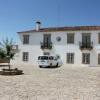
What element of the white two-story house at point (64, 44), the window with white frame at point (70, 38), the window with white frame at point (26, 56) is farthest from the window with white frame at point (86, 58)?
the window with white frame at point (26, 56)

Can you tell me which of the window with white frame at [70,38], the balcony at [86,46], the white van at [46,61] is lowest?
the white van at [46,61]

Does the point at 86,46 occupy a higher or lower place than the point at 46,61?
higher

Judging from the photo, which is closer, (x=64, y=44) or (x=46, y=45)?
(x=64, y=44)

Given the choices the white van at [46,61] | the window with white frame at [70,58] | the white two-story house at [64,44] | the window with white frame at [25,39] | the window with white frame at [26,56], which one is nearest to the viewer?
the white van at [46,61]

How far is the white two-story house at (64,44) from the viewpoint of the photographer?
3628cm

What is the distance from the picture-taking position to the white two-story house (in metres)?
36.3

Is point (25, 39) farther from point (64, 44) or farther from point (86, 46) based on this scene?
point (86, 46)

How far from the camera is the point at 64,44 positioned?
37969mm

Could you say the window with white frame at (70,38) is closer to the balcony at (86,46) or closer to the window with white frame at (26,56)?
the balcony at (86,46)

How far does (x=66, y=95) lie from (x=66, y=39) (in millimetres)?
27858

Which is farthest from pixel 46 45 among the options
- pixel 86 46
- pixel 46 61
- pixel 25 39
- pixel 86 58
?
pixel 46 61

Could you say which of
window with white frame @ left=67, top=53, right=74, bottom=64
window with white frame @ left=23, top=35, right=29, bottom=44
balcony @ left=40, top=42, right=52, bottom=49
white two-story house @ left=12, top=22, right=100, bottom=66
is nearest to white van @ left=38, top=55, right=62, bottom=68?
window with white frame @ left=67, top=53, right=74, bottom=64

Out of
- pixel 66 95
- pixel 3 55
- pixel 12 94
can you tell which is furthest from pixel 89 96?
pixel 3 55

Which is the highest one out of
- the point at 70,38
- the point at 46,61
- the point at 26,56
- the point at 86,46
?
the point at 70,38
